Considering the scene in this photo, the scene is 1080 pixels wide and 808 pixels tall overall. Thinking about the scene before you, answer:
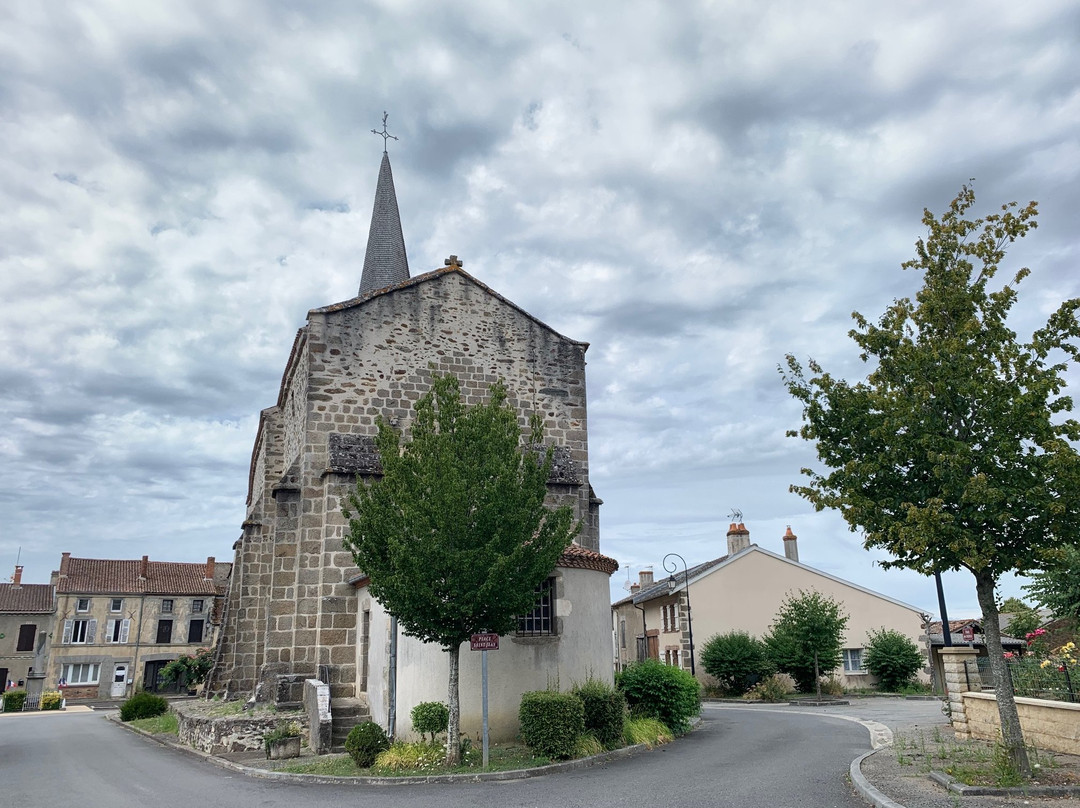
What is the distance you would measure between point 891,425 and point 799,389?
54.0 inches

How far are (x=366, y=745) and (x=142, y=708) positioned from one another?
19.8 m

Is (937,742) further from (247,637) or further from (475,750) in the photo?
(247,637)

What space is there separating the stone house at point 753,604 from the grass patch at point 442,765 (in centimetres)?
2043

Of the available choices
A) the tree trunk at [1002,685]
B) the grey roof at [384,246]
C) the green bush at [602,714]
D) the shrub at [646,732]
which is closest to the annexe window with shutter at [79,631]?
the grey roof at [384,246]

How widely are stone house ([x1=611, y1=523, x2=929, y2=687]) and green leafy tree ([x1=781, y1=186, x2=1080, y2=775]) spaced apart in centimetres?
2238

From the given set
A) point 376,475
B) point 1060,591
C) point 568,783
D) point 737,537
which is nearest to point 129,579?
point 737,537

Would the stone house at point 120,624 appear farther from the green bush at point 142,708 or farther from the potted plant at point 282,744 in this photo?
the potted plant at point 282,744

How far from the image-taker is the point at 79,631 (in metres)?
49.7

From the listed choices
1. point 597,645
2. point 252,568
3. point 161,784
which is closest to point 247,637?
point 252,568

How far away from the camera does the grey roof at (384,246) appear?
1014 inches

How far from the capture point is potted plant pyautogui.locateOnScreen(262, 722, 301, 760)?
44.2 feet

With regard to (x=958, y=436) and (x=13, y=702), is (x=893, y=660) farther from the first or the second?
(x=13, y=702)

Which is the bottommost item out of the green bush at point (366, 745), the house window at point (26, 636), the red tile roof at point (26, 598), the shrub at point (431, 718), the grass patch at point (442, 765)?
the grass patch at point (442, 765)

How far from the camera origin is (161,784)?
1202 cm
